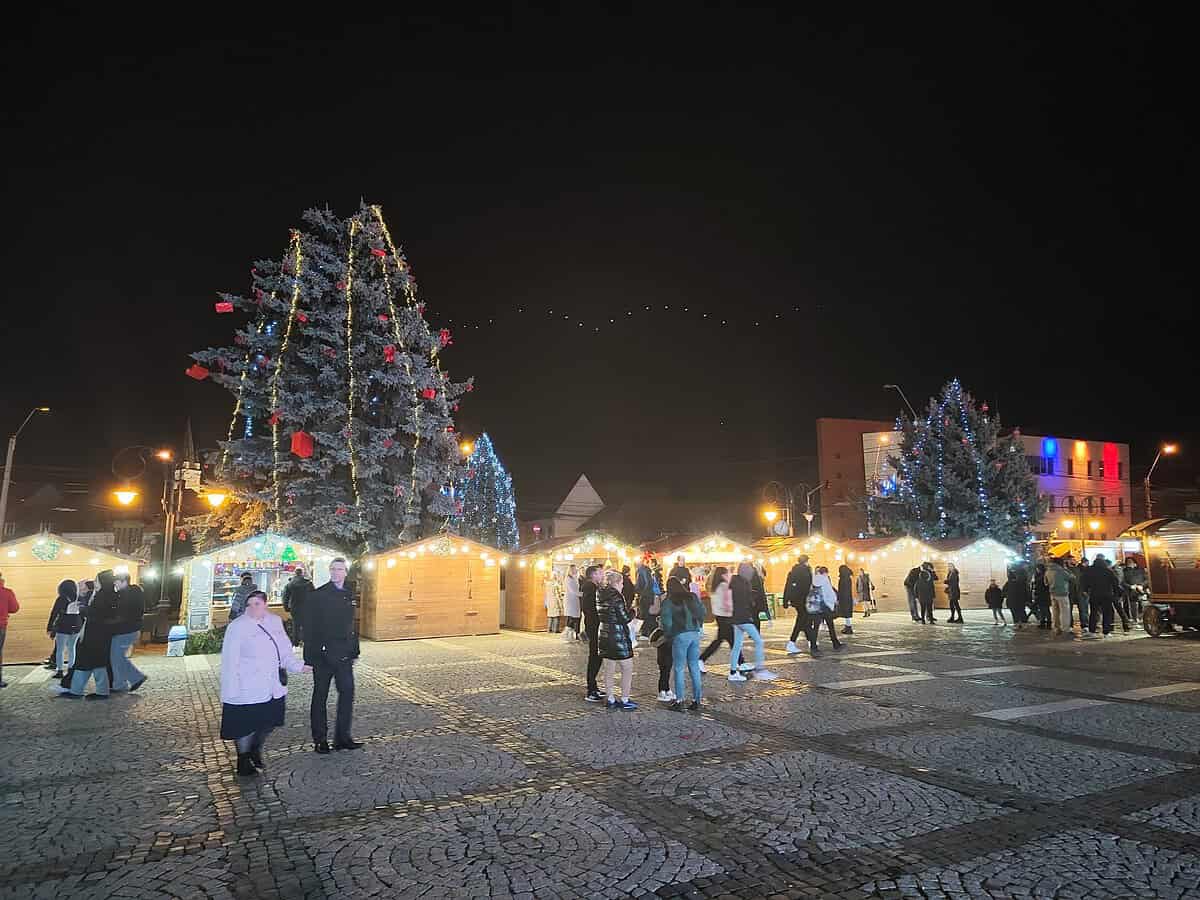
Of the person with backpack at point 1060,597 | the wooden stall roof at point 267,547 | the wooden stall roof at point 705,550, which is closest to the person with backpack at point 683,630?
the wooden stall roof at point 267,547

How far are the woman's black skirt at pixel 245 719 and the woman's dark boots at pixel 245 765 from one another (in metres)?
0.22

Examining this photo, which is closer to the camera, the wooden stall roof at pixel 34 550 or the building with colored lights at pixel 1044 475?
the wooden stall roof at pixel 34 550

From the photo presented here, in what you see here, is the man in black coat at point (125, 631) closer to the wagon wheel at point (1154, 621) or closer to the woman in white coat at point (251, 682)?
the woman in white coat at point (251, 682)

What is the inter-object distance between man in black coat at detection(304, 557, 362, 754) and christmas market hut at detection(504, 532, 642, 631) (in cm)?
1311

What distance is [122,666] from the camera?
36.3ft

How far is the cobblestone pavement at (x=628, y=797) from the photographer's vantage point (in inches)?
167

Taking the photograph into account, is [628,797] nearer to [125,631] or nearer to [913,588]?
[125,631]

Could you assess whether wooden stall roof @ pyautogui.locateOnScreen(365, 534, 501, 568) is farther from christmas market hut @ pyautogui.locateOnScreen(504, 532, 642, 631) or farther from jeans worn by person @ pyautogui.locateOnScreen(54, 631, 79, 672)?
jeans worn by person @ pyautogui.locateOnScreen(54, 631, 79, 672)

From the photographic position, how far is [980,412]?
3788cm

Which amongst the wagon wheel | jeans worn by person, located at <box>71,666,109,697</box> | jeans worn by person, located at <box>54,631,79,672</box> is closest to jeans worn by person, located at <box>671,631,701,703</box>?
jeans worn by person, located at <box>71,666,109,697</box>

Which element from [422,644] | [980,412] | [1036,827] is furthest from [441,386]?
[980,412]

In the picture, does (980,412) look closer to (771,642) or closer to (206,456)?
(771,642)

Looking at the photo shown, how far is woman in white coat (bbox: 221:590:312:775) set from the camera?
629 centimetres

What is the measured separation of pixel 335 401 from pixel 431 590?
756 centimetres
